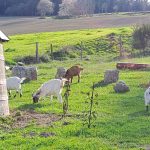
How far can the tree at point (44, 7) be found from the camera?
9784 centimetres

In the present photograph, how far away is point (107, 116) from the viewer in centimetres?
1599

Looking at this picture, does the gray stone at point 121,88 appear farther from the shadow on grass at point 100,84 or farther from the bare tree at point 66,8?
the bare tree at point 66,8

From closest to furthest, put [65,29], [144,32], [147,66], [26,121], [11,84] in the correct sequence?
[26,121], [11,84], [147,66], [144,32], [65,29]

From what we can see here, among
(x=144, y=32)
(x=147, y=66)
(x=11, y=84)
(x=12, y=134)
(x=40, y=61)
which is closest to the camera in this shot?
(x=12, y=134)

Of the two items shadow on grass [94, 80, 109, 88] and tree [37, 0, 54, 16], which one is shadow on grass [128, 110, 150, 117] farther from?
tree [37, 0, 54, 16]

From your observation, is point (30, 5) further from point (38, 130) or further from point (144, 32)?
point (38, 130)

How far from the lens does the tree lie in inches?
3852

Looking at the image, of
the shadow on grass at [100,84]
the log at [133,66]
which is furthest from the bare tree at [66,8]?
the shadow on grass at [100,84]

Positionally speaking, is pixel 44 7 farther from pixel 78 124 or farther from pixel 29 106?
pixel 78 124

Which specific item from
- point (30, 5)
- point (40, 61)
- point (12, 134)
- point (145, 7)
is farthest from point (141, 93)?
point (145, 7)

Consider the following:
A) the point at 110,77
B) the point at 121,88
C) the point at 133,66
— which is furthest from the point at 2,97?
the point at 133,66

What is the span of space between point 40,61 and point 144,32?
1115cm

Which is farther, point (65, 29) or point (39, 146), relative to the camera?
point (65, 29)

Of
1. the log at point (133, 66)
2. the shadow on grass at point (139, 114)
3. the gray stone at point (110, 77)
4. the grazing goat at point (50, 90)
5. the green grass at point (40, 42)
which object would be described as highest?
the grazing goat at point (50, 90)
